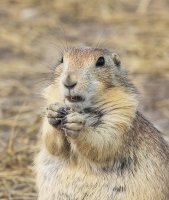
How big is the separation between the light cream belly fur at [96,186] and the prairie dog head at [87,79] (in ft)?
1.46

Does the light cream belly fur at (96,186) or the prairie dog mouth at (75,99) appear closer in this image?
the prairie dog mouth at (75,99)

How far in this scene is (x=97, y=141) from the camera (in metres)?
3.91

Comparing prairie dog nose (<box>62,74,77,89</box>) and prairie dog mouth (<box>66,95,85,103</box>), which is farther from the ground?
prairie dog nose (<box>62,74,77,89</box>)

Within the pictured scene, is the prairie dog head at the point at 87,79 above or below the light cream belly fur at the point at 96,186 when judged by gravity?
above

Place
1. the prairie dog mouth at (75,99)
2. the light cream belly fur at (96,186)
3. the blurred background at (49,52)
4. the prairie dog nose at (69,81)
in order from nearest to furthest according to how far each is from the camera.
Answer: the prairie dog nose at (69,81) → the prairie dog mouth at (75,99) → the light cream belly fur at (96,186) → the blurred background at (49,52)

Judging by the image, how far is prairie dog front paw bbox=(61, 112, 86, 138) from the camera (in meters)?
3.83

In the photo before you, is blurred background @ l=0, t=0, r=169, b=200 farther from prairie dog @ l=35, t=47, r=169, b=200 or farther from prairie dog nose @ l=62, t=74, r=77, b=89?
prairie dog nose @ l=62, t=74, r=77, b=89

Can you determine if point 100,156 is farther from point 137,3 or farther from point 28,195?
point 137,3

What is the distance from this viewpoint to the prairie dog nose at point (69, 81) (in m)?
3.70

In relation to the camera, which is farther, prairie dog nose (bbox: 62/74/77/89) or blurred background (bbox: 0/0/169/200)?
blurred background (bbox: 0/0/169/200)

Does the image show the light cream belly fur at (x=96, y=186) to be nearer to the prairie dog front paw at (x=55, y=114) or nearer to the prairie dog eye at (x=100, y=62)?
the prairie dog front paw at (x=55, y=114)

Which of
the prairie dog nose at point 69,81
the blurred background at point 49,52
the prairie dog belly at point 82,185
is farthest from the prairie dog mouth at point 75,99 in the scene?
the blurred background at point 49,52

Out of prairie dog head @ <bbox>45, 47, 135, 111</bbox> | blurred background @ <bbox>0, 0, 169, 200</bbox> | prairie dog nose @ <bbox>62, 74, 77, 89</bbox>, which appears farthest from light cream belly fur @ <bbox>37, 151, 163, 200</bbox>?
blurred background @ <bbox>0, 0, 169, 200</bbox>

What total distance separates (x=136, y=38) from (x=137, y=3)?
168cm
